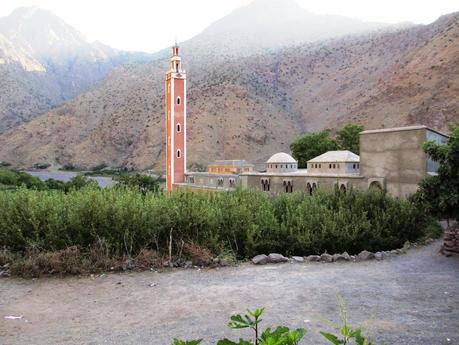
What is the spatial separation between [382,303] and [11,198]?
33.6 feet

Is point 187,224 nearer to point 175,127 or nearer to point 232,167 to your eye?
point 232,167

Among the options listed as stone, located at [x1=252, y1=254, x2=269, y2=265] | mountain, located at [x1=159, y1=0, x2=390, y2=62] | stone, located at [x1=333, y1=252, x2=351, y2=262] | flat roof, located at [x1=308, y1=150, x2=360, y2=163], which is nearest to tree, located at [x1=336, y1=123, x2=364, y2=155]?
flat roof, located at [x1=308, y1=150, x2=360, y2=163]

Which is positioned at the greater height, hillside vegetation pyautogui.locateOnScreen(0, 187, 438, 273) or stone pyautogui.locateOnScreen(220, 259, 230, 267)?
hillside vegetation pyautogui.locateOnScreen(0, 187, 438, 273)

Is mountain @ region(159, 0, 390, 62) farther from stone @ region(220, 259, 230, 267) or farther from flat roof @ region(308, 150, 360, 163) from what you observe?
stone @ region(220, 259, 230, 267)

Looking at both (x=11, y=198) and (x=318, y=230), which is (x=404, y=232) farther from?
(x=11, y=198)

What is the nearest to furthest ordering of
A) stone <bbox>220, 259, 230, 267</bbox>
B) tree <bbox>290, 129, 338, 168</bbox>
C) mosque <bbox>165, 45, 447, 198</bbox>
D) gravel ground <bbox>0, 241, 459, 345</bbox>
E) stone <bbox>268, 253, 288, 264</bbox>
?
gravel ground <bbox>0, 241, 459, 345</bbox> < stone <bbox>220, 259, 230, 267</bbox> < stone <bbox>268, 253, 288, 264</bbox> < mosque <bbox>165, 45, 447, 198</bbox> < tree <bbox>290, 129, 338, 168</bbox>

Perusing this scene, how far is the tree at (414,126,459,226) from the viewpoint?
37.7ft

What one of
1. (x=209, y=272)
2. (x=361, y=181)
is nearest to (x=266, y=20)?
(x=361, y=181)

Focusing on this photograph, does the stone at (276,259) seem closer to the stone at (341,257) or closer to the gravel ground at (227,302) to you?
the gravel ground at (227,302)

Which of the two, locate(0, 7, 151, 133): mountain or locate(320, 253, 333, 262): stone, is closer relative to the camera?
locate(320, 253, 333, 262): stone

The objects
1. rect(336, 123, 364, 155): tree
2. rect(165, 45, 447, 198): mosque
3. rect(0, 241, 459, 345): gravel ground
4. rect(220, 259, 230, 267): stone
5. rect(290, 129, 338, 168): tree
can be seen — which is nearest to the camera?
rect(0, 241, 459, 345): gravel ground

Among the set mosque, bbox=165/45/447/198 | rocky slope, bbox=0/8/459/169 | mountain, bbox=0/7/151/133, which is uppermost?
mountain, bbox=0/7/151/133

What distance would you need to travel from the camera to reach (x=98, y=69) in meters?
165

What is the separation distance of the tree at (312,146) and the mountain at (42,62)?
3162 inches
